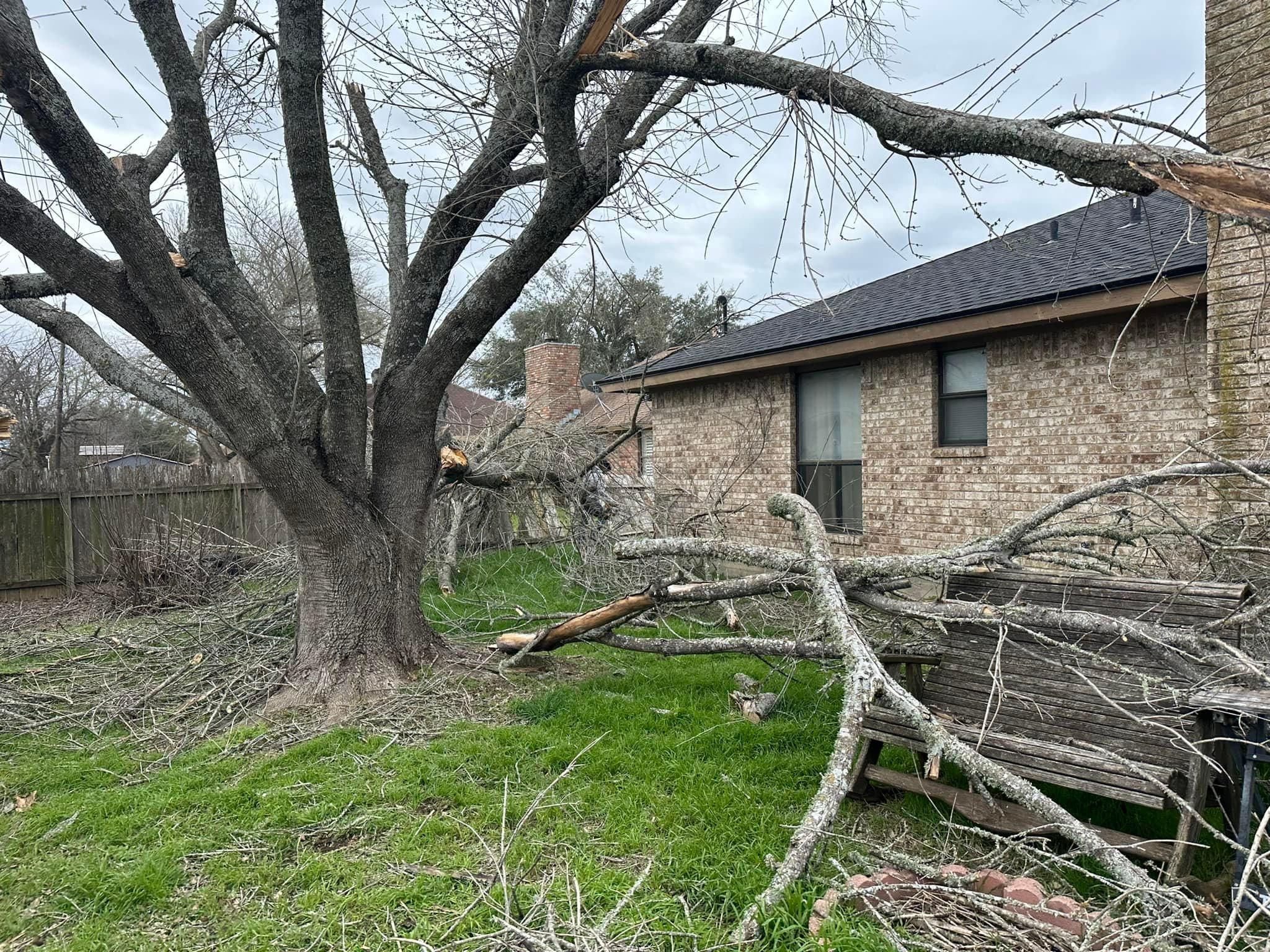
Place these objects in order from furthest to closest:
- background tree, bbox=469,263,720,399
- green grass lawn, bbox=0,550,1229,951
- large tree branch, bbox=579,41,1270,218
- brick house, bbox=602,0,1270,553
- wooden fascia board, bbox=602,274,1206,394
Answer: background tree, bbox=469,263,720,399
wooden fascia board, bbox=602,274,1206,394
brick house, bbox=602,0,1270,553
green grass lawn, bbox=0,550,1229,951
large tree branch, bbox=579,41,1270,218

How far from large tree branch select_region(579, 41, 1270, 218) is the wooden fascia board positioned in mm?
2136

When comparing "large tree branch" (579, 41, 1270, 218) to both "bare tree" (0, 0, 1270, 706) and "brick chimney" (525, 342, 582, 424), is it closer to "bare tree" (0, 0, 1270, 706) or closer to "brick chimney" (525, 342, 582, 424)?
"bare tree" (0, 0, 1270, 706)

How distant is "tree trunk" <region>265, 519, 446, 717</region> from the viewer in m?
5.10

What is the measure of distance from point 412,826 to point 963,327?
7010 mm

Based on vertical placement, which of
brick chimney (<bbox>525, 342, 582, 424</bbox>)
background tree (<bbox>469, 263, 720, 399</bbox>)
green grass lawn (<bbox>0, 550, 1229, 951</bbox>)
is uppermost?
background tree (<bbox>469, 263, 720, 399</bbox>)

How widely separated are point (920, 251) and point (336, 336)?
3442 millimetres

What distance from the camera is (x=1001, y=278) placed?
875cm

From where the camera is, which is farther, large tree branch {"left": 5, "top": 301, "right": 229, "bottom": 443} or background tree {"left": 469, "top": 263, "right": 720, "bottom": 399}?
background tree {"left": 469, "top": 263, "right": 720, "bottom": 399}

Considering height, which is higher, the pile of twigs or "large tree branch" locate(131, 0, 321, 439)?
"large tree branch" locate(131, 0, 321, 439)

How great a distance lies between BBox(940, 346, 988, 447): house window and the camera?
27.8ft

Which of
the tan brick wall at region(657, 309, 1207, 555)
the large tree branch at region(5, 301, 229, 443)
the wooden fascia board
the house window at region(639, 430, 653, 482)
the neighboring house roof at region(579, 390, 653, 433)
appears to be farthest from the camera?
the house window at region(639, 430, 653, 482)

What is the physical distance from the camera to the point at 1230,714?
113 inches

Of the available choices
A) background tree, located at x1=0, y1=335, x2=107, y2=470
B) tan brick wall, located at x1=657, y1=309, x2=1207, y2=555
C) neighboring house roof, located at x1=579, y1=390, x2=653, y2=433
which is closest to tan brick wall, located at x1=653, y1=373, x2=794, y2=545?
tan brick wall, located at x1=657, y1=309, x2=1207, y2=555

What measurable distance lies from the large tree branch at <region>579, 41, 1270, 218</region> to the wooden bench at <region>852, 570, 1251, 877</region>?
1.74m
